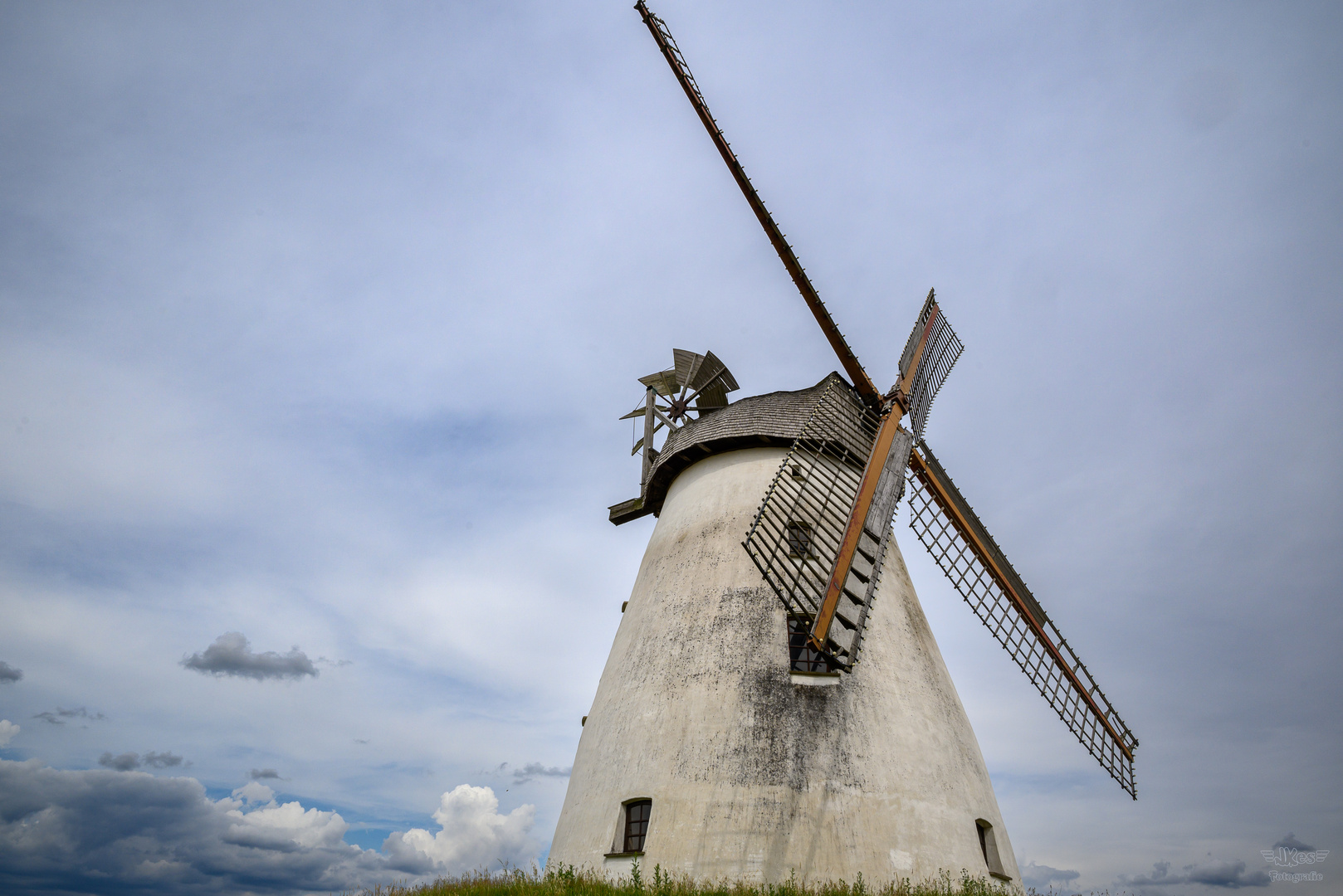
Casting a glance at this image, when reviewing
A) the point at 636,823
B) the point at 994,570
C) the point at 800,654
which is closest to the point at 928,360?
the point at 994,570

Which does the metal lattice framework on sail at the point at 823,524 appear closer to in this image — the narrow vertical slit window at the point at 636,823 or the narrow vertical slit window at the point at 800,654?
the narrow vertical slit window at the point at 800,654

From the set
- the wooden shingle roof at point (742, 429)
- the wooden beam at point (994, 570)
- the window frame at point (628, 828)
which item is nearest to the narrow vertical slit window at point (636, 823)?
the window frame at point (628, 828)

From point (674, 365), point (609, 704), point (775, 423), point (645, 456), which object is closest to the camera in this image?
point (609, 704)

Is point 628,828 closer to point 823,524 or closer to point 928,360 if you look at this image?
point 823,524

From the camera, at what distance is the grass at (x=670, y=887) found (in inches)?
306

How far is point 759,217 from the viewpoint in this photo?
43.7ft

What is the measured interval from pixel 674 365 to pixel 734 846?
34.4ft

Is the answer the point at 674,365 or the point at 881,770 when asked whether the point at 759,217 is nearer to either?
the point at 674,365

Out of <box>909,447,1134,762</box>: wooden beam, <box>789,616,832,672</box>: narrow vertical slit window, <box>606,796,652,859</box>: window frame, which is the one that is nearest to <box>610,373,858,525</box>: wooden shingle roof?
<box>909,447,1134,762</box>: wooden beam

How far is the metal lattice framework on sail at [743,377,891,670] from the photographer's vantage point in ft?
27.6

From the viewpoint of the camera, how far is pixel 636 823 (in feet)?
30.4

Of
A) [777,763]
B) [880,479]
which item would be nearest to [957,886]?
[777,763]

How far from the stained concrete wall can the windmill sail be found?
80 cm

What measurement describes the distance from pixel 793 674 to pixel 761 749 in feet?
3.80
